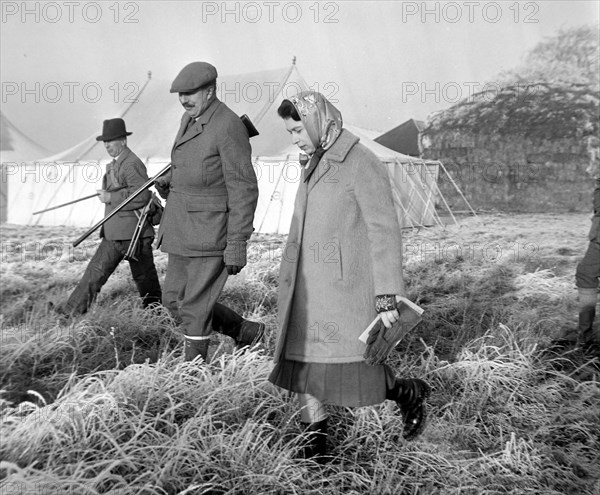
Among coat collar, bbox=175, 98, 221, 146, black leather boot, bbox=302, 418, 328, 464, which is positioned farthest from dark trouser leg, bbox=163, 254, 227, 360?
black leather boot, bbox=302, 418, 328, 464

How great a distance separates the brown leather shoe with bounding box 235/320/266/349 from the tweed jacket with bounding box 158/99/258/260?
56cm

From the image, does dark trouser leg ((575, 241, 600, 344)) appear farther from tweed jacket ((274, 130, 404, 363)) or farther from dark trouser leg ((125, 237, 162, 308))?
dark trouser leg ((125, 237, 162, 308))

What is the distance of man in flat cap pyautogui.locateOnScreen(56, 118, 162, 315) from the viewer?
450 cm

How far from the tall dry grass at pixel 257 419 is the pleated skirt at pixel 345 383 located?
187 millimetres

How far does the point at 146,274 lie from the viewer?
15.0 feet

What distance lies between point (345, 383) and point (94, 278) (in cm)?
255

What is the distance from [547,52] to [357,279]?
19.2m

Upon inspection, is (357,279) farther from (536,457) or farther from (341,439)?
(536,457)

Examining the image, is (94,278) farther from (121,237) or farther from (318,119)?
(318,119)

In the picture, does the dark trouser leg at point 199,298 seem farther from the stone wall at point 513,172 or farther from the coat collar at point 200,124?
the stone wall at point 513,172

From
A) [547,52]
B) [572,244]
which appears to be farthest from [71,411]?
[547,52]

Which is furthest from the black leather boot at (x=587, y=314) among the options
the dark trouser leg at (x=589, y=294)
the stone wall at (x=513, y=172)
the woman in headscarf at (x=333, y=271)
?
the stone wall at (x=513, y=172)

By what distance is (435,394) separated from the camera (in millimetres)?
3238

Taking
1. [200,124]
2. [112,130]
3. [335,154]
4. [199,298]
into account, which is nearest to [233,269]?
[199,298]
